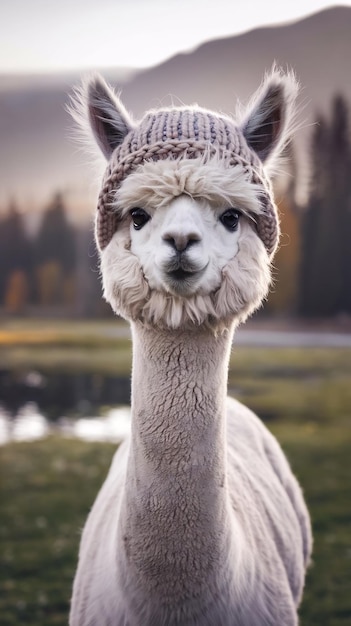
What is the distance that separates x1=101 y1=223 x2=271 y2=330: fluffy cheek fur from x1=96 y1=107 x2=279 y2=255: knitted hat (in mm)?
80

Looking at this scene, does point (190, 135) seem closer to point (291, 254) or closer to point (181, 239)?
point (181, 239)

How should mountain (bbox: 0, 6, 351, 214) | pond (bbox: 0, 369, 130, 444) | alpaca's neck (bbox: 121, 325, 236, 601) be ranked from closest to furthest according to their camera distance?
alpaca's neck (bbox: 121, 325, 236, 601), mountain (bbox: 0, 6, 351, 214), pond (bbox: 0, 369, 130, 444)

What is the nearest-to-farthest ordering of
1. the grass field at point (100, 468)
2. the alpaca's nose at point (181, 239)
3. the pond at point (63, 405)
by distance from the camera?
1. the alpaca's nose at point (181, 239)
2. the grass field at point (100, 468)
3. the pond at point (63, 405)

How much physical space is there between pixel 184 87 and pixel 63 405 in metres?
4.43

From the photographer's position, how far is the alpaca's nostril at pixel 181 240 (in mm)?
1800

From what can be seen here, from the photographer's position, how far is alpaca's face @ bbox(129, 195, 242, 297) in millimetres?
1823

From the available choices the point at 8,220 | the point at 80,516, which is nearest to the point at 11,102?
the point at 8,220

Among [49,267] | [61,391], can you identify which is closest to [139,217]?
[49,267]

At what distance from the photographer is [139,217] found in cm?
201

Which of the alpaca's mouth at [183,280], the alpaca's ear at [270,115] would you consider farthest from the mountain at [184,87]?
the alpaca's mouth at [183,280]

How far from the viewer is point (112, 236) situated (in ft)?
7.04

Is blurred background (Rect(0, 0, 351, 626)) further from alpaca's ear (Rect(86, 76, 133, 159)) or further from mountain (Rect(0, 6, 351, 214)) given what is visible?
alpaca's ear (Rect(86, 76, 133, 159))

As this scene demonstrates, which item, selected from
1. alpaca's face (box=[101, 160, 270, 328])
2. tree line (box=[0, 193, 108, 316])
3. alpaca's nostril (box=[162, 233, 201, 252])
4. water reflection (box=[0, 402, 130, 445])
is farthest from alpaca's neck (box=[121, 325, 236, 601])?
tree line (box=[0, 193, 108, 316])

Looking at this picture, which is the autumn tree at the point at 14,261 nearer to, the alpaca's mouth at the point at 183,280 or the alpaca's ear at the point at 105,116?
the alpaca's ear at the point at 105,116
